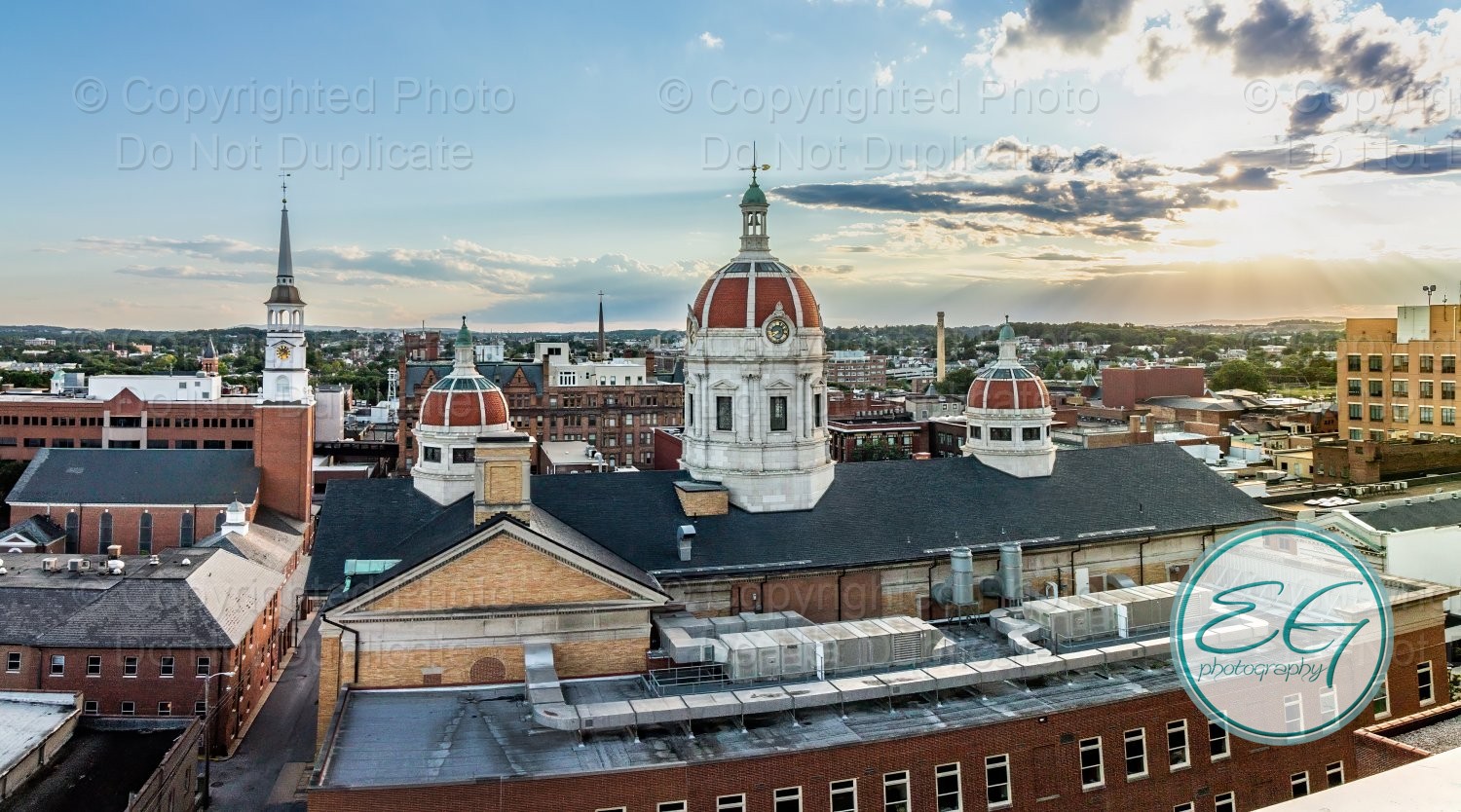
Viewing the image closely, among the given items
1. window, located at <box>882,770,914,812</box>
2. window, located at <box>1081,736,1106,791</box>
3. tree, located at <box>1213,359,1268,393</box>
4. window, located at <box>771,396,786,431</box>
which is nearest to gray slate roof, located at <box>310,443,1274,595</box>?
window, located at <box>771,396,786,431</box>

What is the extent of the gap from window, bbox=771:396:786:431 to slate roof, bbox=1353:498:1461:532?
1108 inches

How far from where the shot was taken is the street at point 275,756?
36.2 m

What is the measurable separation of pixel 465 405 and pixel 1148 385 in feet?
342

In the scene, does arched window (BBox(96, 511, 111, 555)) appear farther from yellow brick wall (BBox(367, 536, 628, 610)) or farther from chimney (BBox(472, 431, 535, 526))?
yellow brick wall (BBox(367, 536, 628, 610))

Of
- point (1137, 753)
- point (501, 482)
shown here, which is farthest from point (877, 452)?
point (1137, 753)

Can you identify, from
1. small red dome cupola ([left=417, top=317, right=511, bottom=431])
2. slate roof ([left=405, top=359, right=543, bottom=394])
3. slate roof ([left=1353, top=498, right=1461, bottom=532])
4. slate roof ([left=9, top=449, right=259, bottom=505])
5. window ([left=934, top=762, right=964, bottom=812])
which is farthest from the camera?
slate roof ([left=405, top=359, right=543, bottom=394])

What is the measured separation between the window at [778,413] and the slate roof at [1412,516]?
92.3 feet

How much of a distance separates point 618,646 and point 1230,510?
30.9 metres

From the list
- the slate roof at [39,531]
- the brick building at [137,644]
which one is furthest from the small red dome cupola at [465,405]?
the slate roof at [39,531]

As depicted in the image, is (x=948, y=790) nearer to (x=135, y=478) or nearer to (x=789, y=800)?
(x=789, y=800)

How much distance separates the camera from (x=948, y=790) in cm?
2492

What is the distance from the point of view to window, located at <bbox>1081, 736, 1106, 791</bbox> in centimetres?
2642

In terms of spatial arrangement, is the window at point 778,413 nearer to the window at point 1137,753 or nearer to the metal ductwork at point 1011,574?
the metal ductwork at point 1011,574

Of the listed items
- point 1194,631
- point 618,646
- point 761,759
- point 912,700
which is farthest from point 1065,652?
point 618,646
